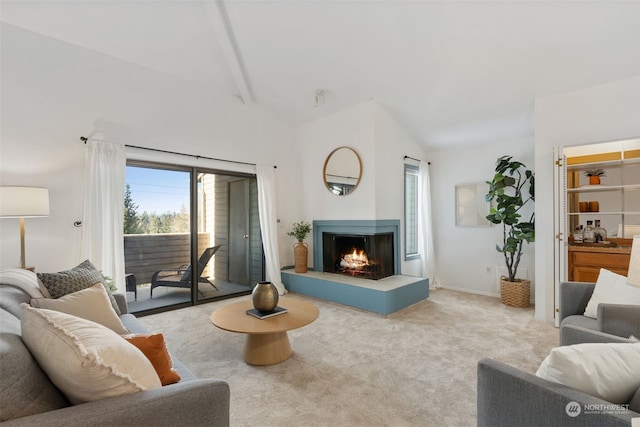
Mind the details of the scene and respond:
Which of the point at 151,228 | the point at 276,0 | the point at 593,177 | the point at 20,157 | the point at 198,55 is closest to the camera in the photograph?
the point at 276,0

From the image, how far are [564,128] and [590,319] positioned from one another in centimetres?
218

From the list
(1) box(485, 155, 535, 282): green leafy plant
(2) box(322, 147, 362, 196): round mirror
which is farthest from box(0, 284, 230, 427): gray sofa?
(1) box(485, 155, 535, 282): green leafy plant

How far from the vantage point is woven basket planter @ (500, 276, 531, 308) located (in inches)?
157

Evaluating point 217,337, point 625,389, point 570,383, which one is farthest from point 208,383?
point 217,337

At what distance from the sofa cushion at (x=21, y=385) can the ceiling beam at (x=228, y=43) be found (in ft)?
9.98

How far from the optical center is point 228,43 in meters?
3.37

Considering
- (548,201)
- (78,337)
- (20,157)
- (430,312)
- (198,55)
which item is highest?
(198,55)

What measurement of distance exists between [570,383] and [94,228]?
4.02 m

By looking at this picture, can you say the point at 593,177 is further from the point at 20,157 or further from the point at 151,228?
the point at 20,157

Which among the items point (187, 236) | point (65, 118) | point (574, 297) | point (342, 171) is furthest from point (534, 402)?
point (65, 118)

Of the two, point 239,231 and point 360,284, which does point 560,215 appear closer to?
point 360,284

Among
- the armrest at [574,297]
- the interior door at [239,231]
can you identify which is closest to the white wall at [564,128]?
the armrest at [574,297]

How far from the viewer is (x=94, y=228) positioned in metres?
3.31

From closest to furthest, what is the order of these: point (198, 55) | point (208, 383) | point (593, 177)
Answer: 1. point (208, 383)
2. point (593, 177)
3. point (198, 55)
